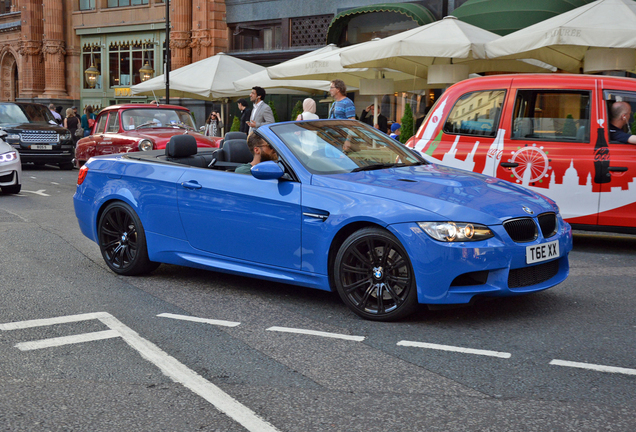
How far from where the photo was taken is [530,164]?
7.98 m

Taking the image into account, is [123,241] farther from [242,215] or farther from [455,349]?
[455,349]

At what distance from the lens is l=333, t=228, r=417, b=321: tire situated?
16.1 ft

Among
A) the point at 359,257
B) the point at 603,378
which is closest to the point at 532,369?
the point at 603,378

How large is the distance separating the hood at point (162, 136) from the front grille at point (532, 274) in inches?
329

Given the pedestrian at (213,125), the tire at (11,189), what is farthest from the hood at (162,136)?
the pedestrian at (213,125)

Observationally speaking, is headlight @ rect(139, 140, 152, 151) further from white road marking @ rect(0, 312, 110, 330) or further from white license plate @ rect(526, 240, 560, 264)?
white license plate @ rect(526, 240, 560, 264)

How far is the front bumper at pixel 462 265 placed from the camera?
4.71 metres

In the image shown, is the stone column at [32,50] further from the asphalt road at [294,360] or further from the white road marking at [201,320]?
the white road marking at [201,320]

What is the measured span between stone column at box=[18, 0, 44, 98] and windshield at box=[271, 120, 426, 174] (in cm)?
3623

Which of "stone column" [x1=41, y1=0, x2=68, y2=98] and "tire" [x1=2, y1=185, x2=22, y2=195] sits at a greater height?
"stone column" [x1=41, y1=0, x2=68, y2=98]

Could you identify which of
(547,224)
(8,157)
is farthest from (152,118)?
(547,224)

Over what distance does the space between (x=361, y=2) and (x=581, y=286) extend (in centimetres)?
1856

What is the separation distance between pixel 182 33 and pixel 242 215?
2610 cm

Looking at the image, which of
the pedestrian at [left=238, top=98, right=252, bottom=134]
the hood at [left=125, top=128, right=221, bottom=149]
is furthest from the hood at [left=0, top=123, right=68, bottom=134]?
the hood at [left=125, top=128, right=221, bottom=149]
